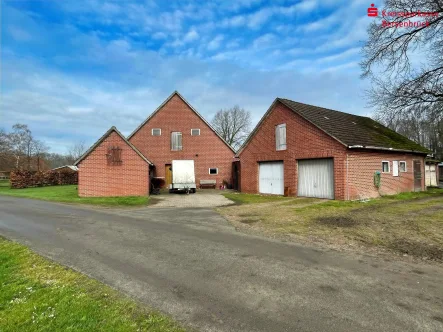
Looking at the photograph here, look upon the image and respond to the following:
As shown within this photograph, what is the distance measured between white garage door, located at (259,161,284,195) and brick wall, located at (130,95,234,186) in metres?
7.71

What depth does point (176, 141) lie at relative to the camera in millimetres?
28906

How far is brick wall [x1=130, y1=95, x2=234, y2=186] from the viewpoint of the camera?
28516 millimetres

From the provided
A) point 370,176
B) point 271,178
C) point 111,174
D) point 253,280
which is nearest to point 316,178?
point 370,176

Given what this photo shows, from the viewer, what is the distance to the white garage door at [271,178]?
66.3 ft

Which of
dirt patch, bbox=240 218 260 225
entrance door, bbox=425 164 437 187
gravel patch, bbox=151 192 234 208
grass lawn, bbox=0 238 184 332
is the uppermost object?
entrance door, bbox=425 164 437 187

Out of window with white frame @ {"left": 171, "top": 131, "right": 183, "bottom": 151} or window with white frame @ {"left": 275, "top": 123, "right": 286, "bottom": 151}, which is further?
window with white frame @ {"left": 171, "top": 131, "right": 183, "bottom": 151}

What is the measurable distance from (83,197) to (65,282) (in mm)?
17882

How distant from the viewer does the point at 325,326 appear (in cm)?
325

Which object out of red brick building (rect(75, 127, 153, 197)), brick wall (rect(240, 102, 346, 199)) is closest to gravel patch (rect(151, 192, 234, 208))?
red brick building (rect(75, 127, 153, 197))

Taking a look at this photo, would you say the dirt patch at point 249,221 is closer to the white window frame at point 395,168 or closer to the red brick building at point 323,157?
the red brick building at point 323,157

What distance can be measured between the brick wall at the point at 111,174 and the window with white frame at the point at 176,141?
24.3ft

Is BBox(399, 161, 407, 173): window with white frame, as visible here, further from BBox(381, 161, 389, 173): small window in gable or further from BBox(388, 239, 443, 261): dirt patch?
BBox(388, 239, 443, 261): dirt patch

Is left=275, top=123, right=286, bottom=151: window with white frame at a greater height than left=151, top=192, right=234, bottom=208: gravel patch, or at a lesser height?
greater

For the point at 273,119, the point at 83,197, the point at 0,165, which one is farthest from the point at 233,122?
the point at 0,165
